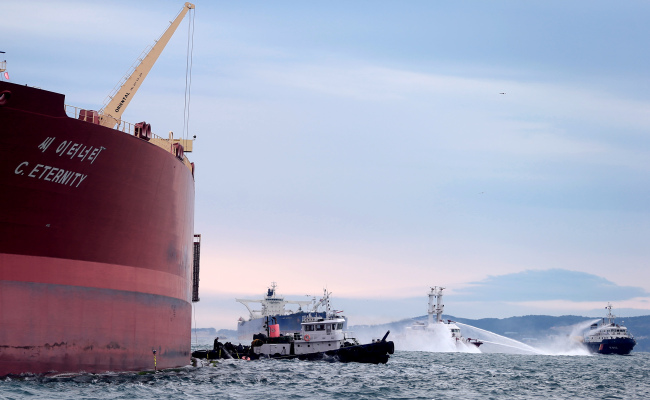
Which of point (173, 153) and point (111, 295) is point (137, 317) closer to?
point (111, 295)

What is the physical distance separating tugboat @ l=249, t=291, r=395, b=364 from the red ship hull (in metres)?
23.5

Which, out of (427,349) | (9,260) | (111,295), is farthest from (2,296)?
(427,349)

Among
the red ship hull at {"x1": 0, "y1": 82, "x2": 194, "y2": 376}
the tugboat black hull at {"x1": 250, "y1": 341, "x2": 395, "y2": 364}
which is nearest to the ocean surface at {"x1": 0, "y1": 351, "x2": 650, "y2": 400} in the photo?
the tugboat black hull at {"x1": 250, "y1": 341, "x2": 395, "y2": 364}

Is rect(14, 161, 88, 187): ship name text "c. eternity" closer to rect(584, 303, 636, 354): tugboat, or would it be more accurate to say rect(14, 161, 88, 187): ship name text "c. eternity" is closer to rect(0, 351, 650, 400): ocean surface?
rect(0, 351, 650, 400): ocean surface

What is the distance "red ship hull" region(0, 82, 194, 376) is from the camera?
1000 inches

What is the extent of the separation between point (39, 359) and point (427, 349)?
102 metres

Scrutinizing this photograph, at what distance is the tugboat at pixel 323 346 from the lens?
5403 centimetres

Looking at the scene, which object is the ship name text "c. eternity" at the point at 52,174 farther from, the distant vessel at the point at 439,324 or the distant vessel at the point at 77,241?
the distant vessel at the point at 439,324

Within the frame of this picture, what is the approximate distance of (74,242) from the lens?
89.6ft

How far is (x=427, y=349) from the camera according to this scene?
121 metres

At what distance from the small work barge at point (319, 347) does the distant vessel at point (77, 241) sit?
22948 millimetres

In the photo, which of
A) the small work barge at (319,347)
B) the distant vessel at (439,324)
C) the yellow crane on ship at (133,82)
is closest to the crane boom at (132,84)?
the yellow crane on ship at (133,82)

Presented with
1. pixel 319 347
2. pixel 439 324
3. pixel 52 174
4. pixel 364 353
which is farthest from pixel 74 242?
pixel 439 324

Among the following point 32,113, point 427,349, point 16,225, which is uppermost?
point 32,113
